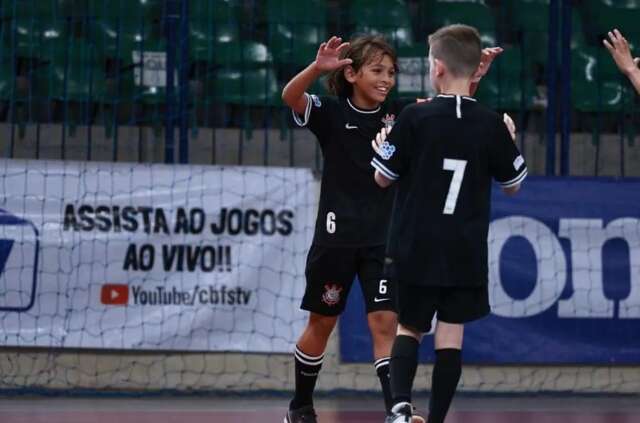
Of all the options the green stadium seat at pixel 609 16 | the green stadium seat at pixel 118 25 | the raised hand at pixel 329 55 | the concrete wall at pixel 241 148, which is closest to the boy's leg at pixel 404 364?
the raised hand at pixel 329 55

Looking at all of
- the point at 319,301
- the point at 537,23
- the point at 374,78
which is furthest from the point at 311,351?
the point at 537,23

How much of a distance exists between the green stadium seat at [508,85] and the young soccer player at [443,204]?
15.6ft

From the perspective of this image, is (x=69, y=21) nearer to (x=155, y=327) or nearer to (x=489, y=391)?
(x=155, y=327)

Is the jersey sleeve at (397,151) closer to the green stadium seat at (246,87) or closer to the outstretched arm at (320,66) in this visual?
the outstretched arm at (320,66)

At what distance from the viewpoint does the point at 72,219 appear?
9.10 meters

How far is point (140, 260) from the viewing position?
29.9 ft

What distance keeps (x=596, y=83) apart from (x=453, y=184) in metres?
5.48

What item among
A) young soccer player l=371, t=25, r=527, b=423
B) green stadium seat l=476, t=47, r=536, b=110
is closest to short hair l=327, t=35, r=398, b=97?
young soccer player l=371, t=25, r=527, b=423

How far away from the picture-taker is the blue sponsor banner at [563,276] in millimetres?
9508

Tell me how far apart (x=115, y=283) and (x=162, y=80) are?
166cm

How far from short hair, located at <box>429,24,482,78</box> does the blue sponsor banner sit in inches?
149

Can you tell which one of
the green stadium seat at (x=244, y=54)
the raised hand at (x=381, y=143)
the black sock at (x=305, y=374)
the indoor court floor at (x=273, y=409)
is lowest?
the indoor court floor at (x=273, y=409)

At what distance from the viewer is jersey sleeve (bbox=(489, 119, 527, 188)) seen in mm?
5879

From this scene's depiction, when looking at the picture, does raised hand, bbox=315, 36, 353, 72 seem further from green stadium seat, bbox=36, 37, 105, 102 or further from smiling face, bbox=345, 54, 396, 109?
green stadium seat, bbox=36, 37, 105, 102
